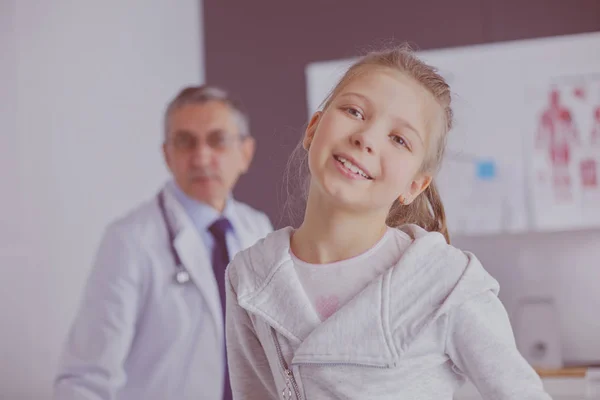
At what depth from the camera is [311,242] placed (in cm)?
102

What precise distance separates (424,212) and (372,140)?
262 mm

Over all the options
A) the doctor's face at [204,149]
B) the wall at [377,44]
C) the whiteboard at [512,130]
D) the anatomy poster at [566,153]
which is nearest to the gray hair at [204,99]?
the doctor's face at [204,149]

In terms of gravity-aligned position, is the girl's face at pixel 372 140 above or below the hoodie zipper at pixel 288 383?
above

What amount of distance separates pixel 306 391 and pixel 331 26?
130 inches

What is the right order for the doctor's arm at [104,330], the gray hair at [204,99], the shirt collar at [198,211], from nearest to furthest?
the doctor's arm at [104,330] < the shirt collar at [198,211] < the gray hair at [204,99]

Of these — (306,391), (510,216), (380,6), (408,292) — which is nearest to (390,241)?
(408,292)

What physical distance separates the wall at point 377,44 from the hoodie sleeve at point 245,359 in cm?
248

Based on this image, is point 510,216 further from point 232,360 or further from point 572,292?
point 232,360

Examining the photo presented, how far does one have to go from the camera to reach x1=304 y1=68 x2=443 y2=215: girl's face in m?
0.95

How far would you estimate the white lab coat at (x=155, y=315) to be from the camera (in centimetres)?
231

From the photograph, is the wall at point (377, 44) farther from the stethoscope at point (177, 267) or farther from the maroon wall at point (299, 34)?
the stethoscope at point (177, 267)

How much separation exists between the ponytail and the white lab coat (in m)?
1.30

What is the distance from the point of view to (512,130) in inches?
147

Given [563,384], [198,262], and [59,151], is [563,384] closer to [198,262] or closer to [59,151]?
[198,262]
